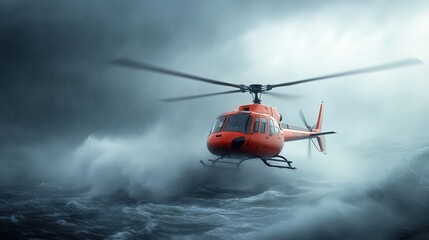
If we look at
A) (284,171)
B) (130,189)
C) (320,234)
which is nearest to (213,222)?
(320,234)

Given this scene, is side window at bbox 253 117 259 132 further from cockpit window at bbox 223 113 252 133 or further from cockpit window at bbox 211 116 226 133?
cockpit window at bbox 211 116 226 133

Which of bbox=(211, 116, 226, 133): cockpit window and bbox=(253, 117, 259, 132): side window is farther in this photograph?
bbox=(211, 116, 226, 133): cockpit window

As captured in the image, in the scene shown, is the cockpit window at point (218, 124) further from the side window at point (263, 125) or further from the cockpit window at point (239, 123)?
the side window at point (263, 125)

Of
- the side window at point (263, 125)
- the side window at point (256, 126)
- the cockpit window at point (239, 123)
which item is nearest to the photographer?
the cockpit window at point (239, 123)

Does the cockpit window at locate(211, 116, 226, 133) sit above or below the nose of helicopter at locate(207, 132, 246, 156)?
above

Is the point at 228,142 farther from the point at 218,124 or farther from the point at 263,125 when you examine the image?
the point at 263,125

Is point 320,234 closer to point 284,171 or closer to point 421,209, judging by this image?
point 421,209
